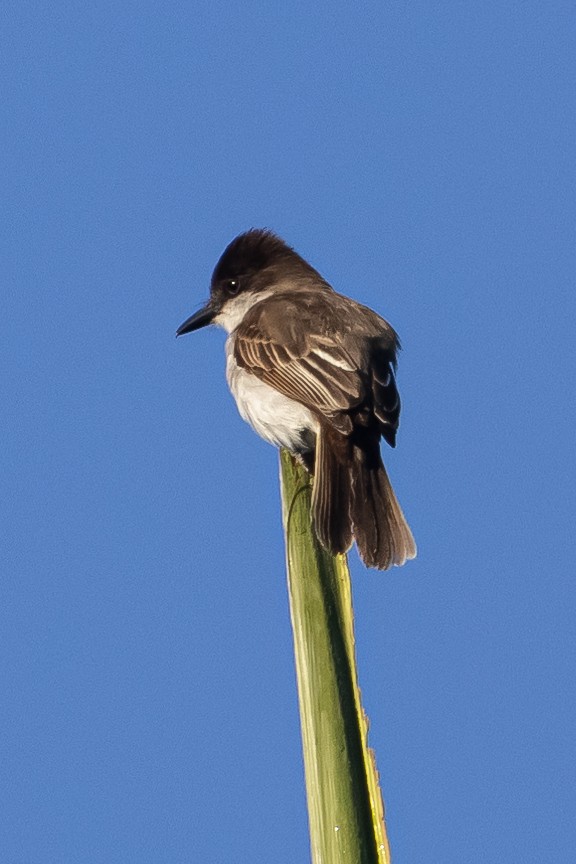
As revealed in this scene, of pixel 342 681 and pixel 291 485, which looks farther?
pixel 291 485

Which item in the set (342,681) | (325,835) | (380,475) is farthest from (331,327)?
(325,835)

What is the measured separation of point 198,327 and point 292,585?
13.8 ft

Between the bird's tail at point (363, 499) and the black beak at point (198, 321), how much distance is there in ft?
7.33

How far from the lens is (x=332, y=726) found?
10.0ft

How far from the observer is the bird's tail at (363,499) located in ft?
16.0

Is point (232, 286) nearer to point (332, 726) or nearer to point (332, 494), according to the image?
point (332, 494)

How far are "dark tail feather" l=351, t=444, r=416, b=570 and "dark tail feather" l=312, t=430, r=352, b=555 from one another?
5 centimetres

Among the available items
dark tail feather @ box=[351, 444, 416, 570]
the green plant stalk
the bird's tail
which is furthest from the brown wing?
the green plant stalk

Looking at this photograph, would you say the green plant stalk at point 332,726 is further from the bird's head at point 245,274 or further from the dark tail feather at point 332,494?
the bird's head at point 245,274

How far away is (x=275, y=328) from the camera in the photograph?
605 cm

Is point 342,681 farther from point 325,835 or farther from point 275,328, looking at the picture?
point 275,328

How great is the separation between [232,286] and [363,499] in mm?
2623

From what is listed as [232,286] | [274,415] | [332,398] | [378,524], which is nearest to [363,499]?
[378,524]

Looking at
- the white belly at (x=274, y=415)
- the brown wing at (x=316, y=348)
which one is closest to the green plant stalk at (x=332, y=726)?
the brown wing at (x=316, y=348)
